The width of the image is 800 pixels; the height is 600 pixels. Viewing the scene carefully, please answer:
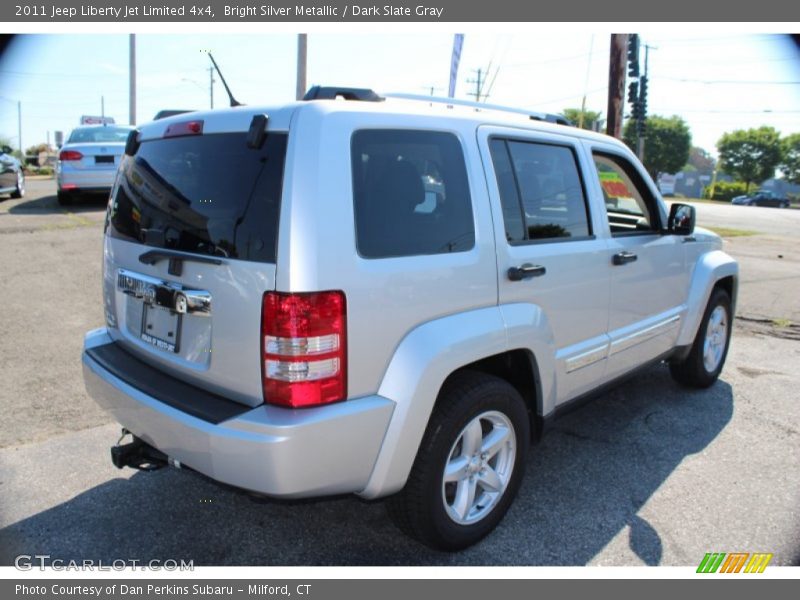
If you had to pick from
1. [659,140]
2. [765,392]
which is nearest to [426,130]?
[765,392]

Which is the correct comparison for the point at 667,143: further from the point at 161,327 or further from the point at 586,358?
the point at 161,327

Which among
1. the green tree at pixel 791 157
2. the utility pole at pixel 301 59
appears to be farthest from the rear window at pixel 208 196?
the green tree at pixel 791 157

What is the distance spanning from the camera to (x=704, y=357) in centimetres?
482

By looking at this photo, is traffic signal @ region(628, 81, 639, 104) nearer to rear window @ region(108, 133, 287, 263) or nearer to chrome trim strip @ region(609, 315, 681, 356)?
chrome trim strip @ region(609, 315, 681, 356)

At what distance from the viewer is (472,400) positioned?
8.59ft

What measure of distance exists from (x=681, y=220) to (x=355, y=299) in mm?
2780

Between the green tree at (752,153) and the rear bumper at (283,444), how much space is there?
9721 cm

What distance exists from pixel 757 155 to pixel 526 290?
100 meters

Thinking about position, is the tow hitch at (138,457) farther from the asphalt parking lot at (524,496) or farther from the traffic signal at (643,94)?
the traffic signal at (643,94)

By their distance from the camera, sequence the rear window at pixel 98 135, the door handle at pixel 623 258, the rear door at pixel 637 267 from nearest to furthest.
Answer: the door handle at pixel 623 258 → the rear door at pixel 637 267 → the rear window at pixel 98 135

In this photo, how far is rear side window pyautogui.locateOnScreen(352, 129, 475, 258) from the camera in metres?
2.31

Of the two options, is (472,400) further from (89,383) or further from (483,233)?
(89,383)

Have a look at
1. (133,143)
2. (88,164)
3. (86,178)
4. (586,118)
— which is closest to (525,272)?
(133,143)

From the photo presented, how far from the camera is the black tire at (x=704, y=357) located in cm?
474
